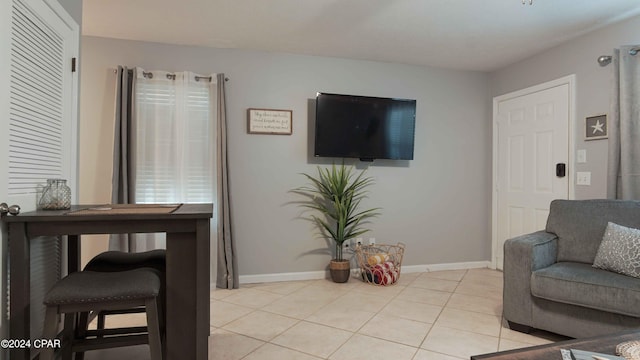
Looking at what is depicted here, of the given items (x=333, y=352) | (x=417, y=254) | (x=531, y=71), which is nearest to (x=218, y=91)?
(x=333, y=352)

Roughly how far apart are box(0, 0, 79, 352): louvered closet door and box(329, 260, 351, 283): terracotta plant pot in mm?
2298

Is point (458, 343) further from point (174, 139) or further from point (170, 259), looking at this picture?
point (174, 139)

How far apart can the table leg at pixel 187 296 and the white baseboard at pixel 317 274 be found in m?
1.93

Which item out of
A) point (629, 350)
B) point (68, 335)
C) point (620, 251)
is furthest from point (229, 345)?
point (620, 251)

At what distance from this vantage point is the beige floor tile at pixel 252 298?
2.96 metres

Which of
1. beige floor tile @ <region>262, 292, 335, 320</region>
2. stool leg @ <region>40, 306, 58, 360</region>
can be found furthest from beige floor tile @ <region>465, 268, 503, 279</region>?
stool leg @ <region>40, 306, 58, 360</region>

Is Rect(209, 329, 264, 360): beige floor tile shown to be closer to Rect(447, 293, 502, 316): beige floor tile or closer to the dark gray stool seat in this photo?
the dark gray stool seat

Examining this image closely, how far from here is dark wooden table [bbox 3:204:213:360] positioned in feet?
4.86

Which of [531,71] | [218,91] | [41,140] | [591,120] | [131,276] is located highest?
[531,71]

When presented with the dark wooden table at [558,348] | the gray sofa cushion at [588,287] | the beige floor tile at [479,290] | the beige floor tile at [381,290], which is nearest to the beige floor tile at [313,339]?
the beige floor tile at [381,290]

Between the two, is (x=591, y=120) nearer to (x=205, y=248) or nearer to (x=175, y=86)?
(x=205, y=248)

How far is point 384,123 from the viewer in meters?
3.81

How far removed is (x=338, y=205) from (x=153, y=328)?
2.27 metres

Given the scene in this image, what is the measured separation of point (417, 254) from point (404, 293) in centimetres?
88
